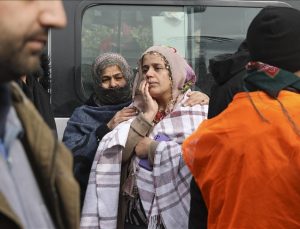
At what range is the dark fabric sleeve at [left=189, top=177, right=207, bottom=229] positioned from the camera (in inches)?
100

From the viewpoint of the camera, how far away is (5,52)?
117cm

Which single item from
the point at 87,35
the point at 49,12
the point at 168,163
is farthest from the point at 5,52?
the point at 87,35

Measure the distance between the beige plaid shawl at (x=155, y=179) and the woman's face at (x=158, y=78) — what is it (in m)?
0.11

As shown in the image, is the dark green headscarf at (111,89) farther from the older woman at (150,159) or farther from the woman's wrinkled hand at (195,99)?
the woman's wrinkled hand at (195,99)

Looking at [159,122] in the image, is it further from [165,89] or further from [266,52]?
[266,52]

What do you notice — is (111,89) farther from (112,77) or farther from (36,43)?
(36,43)

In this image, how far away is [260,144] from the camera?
212 centimetres

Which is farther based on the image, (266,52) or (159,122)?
(159,122)

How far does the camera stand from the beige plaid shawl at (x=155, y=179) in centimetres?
295

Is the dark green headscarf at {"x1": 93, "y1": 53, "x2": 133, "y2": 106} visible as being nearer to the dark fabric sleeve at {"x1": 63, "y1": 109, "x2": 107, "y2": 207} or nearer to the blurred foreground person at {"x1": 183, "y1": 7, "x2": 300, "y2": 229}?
the dark fabric sleeve at {"x1": 63, "y1": 109, "x2": 107, "y2": 207}

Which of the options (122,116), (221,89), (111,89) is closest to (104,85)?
(111,89)

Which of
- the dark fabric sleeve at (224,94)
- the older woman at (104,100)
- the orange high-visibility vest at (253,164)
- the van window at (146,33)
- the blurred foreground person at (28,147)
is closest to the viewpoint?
the blurred foreground person at (28,147)

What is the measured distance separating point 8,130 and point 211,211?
1.24m

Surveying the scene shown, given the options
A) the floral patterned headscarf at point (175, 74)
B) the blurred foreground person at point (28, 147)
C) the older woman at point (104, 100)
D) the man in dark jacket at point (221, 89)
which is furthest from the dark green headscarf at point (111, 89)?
the blurred foreground person at point (28, 147)
